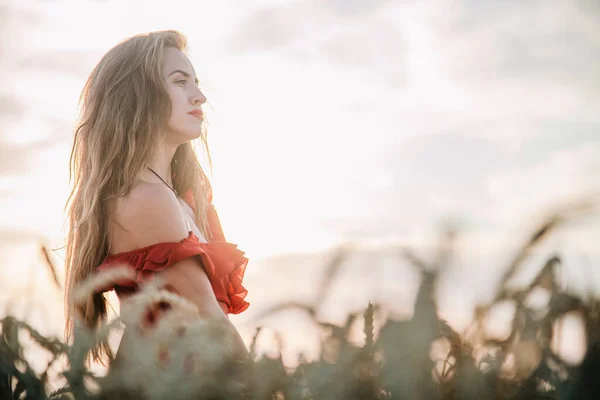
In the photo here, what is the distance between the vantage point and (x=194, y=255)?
2.75m

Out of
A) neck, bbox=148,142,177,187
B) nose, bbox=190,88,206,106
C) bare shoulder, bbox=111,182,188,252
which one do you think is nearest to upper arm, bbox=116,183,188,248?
bare shoulder, bbox=111,182,188,252

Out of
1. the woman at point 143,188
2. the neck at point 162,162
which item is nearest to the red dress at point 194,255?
the woman at point 143,188

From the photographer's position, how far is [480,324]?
2.45ft

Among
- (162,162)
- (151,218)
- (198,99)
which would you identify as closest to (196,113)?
(198,99)

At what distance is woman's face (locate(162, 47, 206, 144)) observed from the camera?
11.7 ft

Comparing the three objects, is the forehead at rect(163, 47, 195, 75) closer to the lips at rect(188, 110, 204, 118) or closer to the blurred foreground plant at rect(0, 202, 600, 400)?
the lips at rect(188, 110, 204, 118)

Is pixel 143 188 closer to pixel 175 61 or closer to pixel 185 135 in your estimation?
pixel 185 135

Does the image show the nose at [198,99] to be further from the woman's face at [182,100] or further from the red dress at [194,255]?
the red dress at [194,255]

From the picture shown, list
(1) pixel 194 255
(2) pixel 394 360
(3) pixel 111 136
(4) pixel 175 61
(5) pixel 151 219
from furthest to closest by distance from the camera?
1. (4) pixel 175 61
2. (3) pixel 111 136
3. (5) pixel 151 219
4. (1) pixel 194 255
5. (2) pixel 394 360

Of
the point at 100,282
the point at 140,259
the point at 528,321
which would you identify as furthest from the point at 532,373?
the point at 140,259

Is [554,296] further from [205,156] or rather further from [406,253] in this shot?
[205,156]

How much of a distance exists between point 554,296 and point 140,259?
2235 millimetres

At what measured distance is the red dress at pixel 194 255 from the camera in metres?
2.64

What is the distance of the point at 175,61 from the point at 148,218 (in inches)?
49.5
